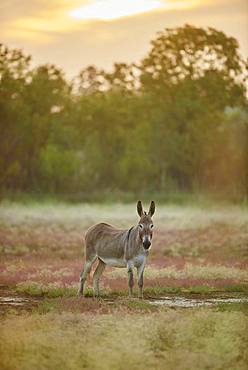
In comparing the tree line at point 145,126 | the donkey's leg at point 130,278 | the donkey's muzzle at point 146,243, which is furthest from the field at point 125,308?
the tree line at point 145,126

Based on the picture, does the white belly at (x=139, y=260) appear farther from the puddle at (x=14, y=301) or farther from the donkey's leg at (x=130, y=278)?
the puddle at (x=14, y=301)

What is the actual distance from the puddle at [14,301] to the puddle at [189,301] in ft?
7.47

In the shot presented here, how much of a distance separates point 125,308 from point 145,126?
146 ft

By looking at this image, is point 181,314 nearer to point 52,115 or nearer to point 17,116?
point 17,116

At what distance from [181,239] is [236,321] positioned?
50.5 feet

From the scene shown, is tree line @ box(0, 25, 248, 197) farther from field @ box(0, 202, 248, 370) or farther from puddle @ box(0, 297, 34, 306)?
puddle @ box(0, 297, 34, 306)

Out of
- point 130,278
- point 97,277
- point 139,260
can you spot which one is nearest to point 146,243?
point 139,260

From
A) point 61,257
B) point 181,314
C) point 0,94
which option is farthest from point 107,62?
point 181,314

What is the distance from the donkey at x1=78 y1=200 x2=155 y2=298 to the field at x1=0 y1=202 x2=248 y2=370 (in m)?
0.47

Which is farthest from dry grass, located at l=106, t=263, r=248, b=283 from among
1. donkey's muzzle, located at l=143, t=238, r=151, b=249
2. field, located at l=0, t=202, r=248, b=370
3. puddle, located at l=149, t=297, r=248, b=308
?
donkey's muzzle, located at l=143, t=238, r=151, b=249

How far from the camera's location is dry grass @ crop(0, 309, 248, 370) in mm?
9758

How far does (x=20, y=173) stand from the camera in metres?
50.5

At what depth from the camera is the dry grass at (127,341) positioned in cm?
976

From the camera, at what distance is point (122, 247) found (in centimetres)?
1477
